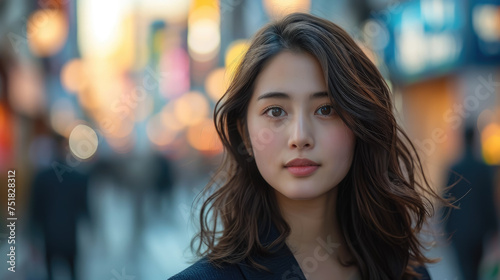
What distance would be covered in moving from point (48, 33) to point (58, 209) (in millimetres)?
2404

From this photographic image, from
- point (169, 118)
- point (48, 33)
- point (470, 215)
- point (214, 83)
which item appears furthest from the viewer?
point (214, 83)

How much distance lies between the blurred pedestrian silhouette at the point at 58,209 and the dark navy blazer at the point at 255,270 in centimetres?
335

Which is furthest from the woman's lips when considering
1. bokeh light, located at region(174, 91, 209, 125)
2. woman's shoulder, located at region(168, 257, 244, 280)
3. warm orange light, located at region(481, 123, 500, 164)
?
bokeh light, located at region(174, 91, 209, 125)

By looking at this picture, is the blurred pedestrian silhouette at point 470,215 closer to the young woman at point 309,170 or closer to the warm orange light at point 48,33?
the young woman at point 309,170

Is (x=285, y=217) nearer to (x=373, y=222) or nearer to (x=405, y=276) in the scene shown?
(x=373, y=222)

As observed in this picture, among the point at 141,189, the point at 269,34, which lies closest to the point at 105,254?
the point at 141,189

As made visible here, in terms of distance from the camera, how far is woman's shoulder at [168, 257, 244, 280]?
1.54 m

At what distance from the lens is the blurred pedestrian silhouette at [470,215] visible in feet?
14.3

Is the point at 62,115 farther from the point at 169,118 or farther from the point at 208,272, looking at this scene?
the point at 208,272

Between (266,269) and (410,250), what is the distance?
2.04ft

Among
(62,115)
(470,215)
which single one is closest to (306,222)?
(470,215)

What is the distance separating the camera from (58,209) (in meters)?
4.60

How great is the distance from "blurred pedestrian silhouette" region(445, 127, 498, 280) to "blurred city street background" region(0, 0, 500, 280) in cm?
1

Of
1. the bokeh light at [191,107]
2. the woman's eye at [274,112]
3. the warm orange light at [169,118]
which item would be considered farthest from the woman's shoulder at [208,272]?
the bokeh light at [191,107]
